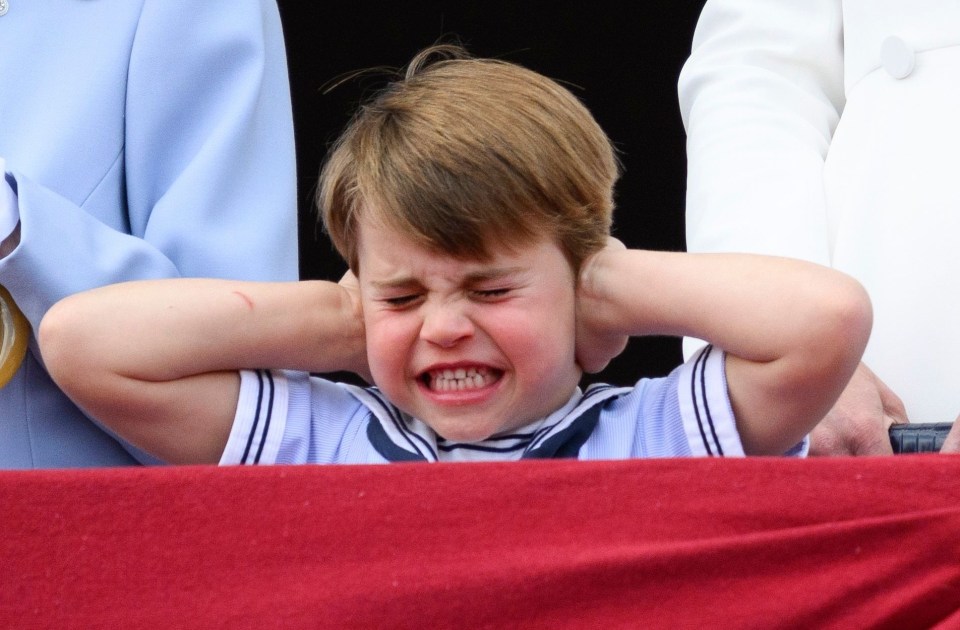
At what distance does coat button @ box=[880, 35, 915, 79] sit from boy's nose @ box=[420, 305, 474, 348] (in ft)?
2.52

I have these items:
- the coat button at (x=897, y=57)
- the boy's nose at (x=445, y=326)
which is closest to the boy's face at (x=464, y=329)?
the boy's nose at (x=445, y=326)

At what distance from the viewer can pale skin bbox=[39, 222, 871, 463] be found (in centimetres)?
133

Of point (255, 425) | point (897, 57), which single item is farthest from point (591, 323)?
point (897, 57)

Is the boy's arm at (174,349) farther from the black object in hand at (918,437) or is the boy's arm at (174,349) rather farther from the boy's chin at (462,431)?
the black object in hand at (918,437)

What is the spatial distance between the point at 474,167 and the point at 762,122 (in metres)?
0.70

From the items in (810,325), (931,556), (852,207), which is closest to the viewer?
(931,556)

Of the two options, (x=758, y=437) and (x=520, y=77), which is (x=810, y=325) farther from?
(x=520, y=77)

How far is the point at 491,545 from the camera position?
0.97m

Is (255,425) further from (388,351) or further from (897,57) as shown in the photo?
(897,57)

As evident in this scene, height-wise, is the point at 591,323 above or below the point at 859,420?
above

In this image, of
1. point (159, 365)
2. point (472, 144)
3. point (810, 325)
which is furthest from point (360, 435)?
point (810, 325)

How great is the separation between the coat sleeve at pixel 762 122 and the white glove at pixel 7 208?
0.91 metres

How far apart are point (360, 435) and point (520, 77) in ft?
1.39

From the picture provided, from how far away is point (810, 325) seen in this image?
4.31 feet
